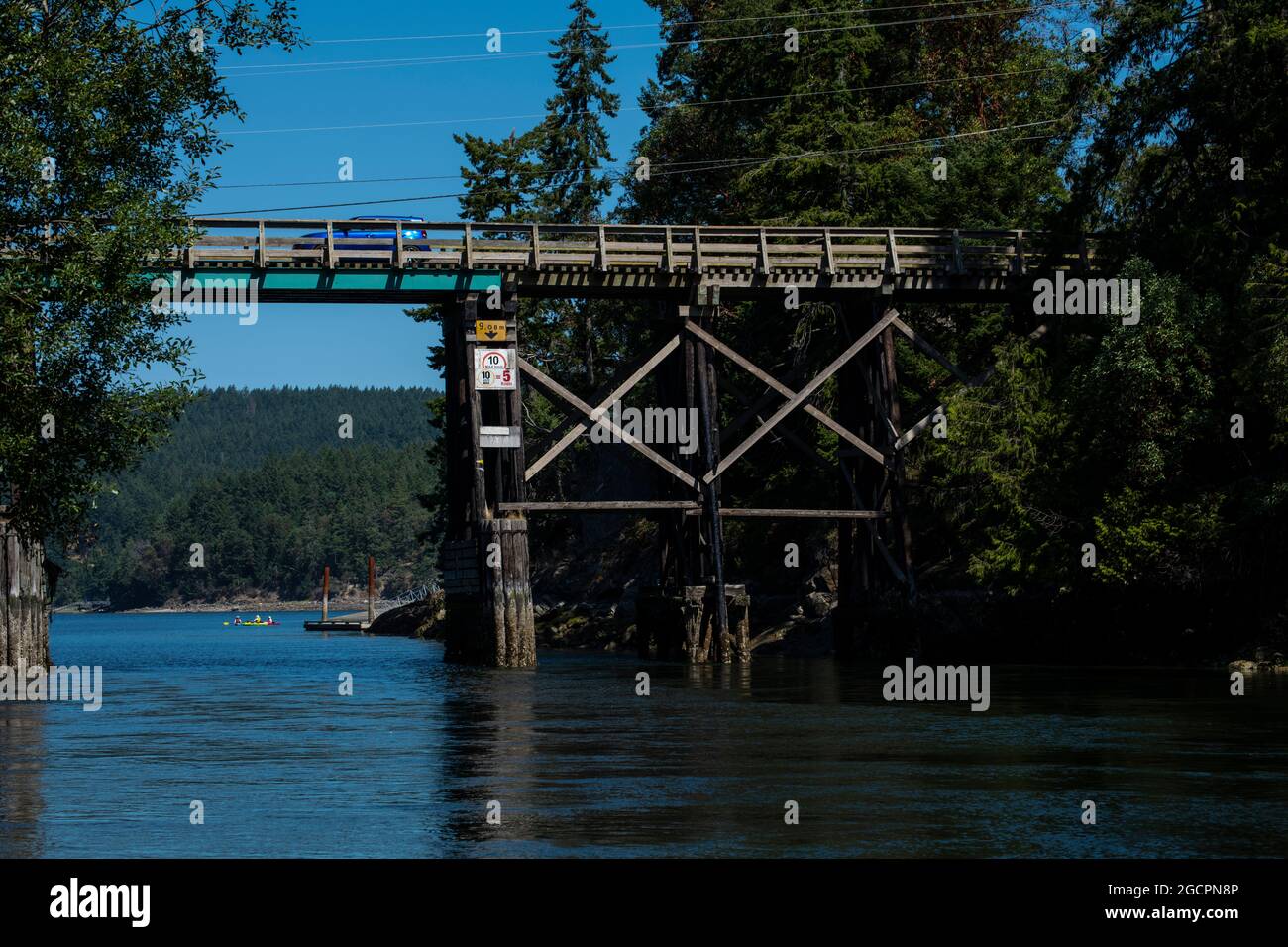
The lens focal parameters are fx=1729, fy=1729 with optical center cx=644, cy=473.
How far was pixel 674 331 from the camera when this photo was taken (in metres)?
43.8

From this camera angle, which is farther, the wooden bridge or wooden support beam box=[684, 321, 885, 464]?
wooden support beam box=[684, 321, 885, 464]

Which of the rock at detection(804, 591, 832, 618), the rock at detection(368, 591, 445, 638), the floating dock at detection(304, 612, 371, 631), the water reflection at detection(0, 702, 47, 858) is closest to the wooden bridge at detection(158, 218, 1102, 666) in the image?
the rock at detection(804, 591, 832, 618)

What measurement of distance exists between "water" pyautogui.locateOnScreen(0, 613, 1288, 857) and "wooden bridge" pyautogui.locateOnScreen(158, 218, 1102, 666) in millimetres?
7120

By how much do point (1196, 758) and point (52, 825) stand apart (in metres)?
13.1

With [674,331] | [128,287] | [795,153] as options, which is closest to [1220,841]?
[128,287]

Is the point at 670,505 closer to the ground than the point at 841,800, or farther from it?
farther from it

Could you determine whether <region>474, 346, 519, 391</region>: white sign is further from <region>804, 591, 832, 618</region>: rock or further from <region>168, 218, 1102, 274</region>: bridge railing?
<region>804, 591, 832, 618</region>: rock

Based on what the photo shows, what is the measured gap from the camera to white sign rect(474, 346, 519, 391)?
1594 inches

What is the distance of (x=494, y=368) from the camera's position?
40.6 metres

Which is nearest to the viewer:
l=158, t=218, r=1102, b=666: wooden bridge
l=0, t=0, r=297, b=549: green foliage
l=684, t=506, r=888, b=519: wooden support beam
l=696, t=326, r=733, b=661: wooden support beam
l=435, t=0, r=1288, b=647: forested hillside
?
l=0, t=0, r=297, b=549: green foliage

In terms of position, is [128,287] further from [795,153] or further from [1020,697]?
[795,153]

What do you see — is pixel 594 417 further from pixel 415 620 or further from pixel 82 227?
pixel 415 620

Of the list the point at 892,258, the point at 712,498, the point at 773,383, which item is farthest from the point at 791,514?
the point at 892,258
